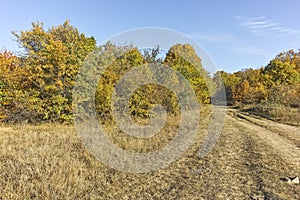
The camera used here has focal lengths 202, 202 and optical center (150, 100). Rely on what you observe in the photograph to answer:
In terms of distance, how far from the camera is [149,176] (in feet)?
15.2

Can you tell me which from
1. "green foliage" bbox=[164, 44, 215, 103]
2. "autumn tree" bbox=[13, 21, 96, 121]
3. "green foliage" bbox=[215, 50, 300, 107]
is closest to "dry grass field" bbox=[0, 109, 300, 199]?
"autumn tree" bbox=[13, 21, 96, 121]

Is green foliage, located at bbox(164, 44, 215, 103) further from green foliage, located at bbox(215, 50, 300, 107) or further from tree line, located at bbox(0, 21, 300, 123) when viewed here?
green foliage, located at bbox(215, 50, 300, 107)

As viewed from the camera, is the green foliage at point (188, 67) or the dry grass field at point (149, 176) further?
the green foliage at point (188, 67)

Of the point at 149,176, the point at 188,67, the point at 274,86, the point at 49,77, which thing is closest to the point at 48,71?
the point at 49,77

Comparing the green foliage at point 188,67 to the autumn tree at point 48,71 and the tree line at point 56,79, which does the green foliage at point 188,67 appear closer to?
the tree line at point 56,79

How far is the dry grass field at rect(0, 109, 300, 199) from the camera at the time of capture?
12.1ft

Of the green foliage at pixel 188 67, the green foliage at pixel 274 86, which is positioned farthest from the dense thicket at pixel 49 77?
the green foliage at pixel 274 86

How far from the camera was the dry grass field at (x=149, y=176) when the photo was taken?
3686 millimetres

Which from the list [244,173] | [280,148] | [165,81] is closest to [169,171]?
[244,173]

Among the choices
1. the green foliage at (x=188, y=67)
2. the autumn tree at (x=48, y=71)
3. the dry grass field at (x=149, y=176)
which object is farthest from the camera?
the green foliage at (x=188, y=67)

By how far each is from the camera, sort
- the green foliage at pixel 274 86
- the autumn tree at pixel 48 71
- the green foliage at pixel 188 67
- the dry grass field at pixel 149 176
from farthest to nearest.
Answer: the green foliage at pixel 274 86 < the green foliage at pixel 188 67 < the autumn tree at pixel 48 71 < the dry grass field at pixel 149 176

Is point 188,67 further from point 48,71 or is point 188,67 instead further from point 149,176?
point 149,176

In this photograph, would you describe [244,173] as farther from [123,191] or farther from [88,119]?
[88,119]

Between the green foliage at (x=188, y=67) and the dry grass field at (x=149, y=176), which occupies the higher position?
the green foliage at (x=188, y=67)
